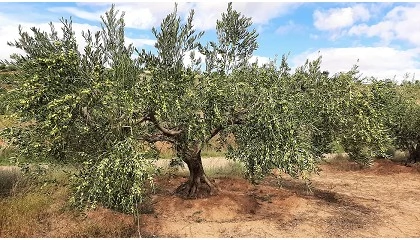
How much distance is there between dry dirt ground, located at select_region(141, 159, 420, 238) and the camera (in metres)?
11.5

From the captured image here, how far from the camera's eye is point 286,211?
44.3ft

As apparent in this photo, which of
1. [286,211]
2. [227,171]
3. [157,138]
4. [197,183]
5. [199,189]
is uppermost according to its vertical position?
[157,138]

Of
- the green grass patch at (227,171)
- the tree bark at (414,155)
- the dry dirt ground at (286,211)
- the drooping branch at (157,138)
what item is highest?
the drooping branch at (157,138)

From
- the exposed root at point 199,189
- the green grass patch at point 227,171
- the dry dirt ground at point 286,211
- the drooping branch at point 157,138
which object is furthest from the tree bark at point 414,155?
the drooping branch at point 157,138

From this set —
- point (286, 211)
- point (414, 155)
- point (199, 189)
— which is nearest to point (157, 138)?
point (199, 189)

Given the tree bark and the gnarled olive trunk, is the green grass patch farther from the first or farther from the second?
the tree bark

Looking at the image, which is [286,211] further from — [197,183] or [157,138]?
[157,138]

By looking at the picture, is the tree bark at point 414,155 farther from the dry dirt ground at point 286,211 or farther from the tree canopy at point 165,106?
the tree canopy at point 165,106

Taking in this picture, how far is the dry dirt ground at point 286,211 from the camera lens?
11547 millimetres

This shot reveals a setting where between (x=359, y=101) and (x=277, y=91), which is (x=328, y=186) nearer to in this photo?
(x=359, y=101)

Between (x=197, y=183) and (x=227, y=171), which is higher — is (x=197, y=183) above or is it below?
above

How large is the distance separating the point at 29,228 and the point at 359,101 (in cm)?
1070

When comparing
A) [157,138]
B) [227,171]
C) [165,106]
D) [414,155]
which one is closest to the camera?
[165,106]

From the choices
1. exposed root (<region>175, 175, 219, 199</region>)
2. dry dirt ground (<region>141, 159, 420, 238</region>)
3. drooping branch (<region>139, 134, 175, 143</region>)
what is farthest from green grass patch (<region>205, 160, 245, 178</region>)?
drooping branch (<region>139, 134, 175, 143</region>)
